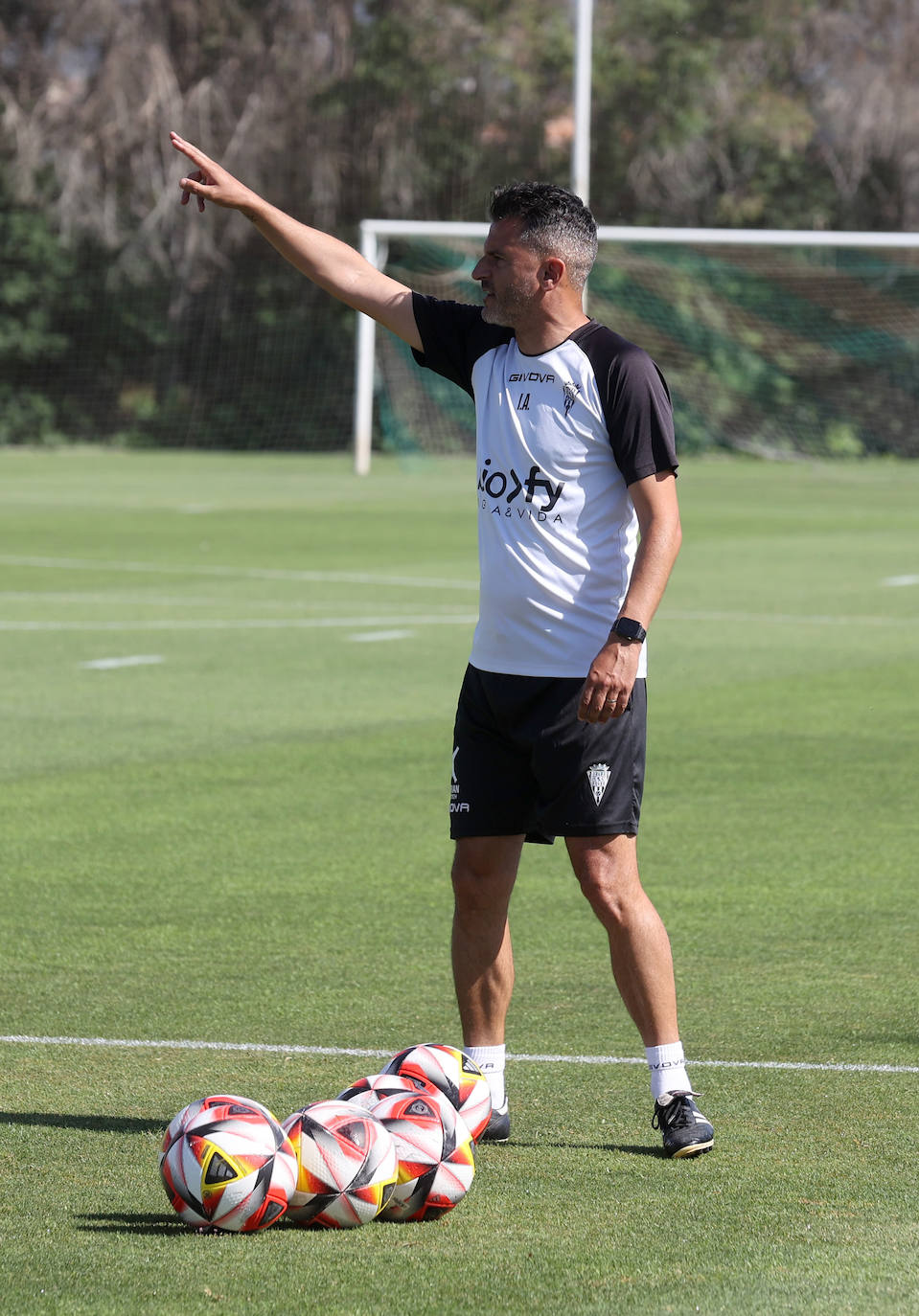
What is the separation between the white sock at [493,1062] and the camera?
17.6 feet

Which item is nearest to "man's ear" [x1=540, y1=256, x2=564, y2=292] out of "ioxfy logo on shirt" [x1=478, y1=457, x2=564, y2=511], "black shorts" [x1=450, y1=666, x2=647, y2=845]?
"ioxfy logo on shirt" [x1=478, y1=457, x2=564, y2=511]

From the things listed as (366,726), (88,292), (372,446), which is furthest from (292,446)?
(366,726)

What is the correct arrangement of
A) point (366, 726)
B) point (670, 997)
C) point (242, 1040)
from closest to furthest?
point (670, 997) < point (242, 1040) < point (366, 726)

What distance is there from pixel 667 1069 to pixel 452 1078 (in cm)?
55

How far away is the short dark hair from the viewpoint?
17.5ft

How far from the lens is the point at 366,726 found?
12.1 metres

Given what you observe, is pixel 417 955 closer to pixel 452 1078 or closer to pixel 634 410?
pixel 452 1078

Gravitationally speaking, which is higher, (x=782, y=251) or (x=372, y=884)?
(x=782, y=251)

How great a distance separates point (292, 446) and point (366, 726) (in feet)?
112

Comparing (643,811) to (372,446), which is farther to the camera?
(372,446)

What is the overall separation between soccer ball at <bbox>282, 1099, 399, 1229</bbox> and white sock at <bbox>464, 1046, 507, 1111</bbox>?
0.79 m

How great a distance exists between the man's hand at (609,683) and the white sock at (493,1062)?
0.88 metres

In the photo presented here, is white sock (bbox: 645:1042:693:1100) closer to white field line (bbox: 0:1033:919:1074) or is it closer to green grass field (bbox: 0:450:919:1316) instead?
green grass field (bbox: 0:450:919:1316)

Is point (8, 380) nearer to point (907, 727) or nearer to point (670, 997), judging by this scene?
point (907, 727)
